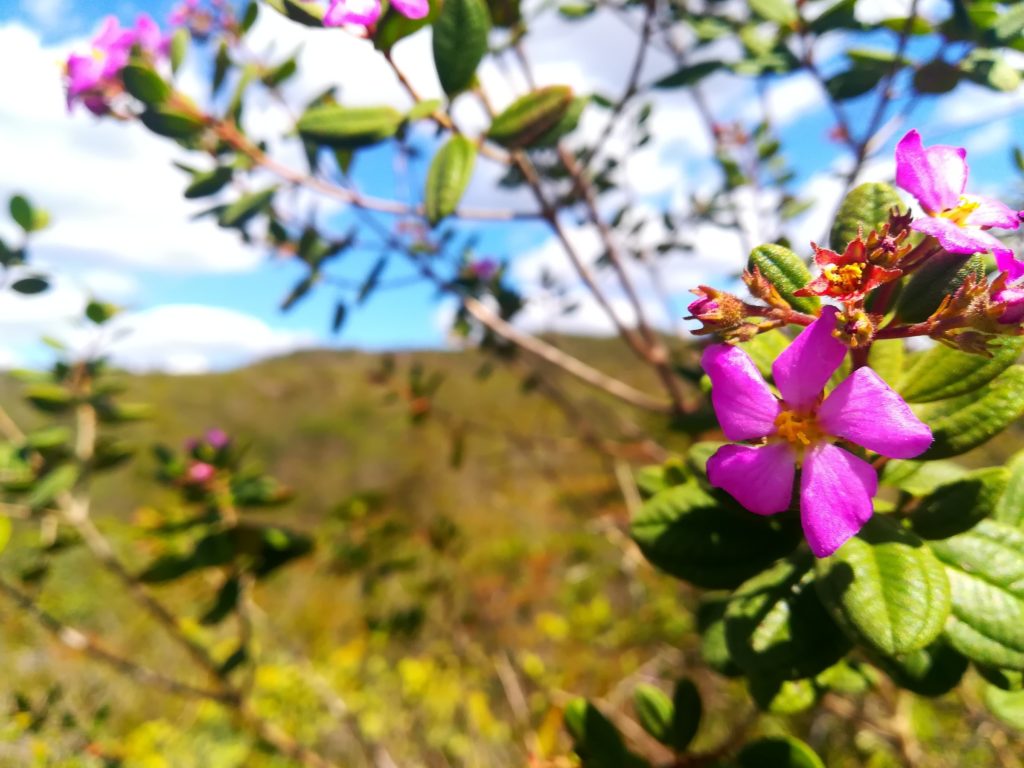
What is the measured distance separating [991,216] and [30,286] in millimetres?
1980

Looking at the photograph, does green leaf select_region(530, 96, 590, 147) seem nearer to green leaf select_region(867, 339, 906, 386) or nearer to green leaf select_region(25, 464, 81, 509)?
green leaf select_region(867, 339, 906, 386)

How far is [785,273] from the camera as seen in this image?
0.67 meters

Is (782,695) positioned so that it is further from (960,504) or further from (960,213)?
(960,213)

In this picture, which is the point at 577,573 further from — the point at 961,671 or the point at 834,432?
the point at 834,432

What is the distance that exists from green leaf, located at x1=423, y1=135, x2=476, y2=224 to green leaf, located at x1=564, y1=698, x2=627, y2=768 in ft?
2.68

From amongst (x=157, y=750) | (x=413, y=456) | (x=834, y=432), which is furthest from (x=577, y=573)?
(x=413, y=456)

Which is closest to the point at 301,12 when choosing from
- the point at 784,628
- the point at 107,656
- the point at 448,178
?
the point at 448,178

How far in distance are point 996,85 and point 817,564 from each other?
999mm

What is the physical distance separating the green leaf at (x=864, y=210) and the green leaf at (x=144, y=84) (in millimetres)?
1303

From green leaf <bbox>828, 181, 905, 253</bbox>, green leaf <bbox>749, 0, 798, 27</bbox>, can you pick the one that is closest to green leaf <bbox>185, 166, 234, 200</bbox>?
green leaf <bbox>749, 0, 798, 27</bbox>

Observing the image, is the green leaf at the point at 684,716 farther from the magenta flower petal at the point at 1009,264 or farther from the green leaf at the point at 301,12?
the green leaf at the point at 301,12

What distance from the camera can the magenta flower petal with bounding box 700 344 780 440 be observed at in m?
0.64

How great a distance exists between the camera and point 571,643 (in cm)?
507

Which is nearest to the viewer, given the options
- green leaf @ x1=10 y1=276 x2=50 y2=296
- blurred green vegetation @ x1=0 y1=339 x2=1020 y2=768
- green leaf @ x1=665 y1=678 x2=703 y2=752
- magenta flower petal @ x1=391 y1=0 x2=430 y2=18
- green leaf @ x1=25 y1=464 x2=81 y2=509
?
magenta flower petal @ x1=391 y1=0 x2=430 y2=18
